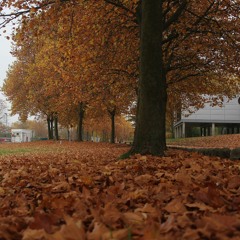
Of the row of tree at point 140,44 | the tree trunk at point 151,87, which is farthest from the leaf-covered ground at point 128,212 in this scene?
the row of tree at point 140,44

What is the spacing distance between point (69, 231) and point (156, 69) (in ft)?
22.6

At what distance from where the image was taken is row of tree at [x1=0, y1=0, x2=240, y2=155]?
326 inches

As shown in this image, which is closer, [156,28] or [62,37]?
[156,28]

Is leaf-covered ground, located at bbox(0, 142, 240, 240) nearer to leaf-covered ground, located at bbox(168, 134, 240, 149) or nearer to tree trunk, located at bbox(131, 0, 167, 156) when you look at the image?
tree trunk, located at bbox(131, 0, 167, 156)

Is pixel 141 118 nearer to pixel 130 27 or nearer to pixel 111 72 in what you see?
pixel 130 27

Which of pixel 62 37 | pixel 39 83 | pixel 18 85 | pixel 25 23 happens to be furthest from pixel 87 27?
pixel 18 85

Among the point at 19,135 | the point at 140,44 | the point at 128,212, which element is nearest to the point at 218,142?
the point at 140,44

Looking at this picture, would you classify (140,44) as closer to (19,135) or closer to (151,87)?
(151,87)

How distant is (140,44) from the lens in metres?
8.67

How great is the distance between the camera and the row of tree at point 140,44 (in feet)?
27.2

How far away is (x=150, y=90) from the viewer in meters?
8.23

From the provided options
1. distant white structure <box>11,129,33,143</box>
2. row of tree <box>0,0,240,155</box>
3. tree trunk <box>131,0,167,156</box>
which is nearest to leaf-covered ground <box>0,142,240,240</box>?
tree trunk <box>131,0,167,156</box>

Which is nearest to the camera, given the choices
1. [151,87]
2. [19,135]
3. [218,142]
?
[151,87]

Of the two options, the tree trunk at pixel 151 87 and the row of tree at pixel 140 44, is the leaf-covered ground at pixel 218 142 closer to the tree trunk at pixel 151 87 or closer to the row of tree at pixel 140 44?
the row of tree at pixel 140 44
